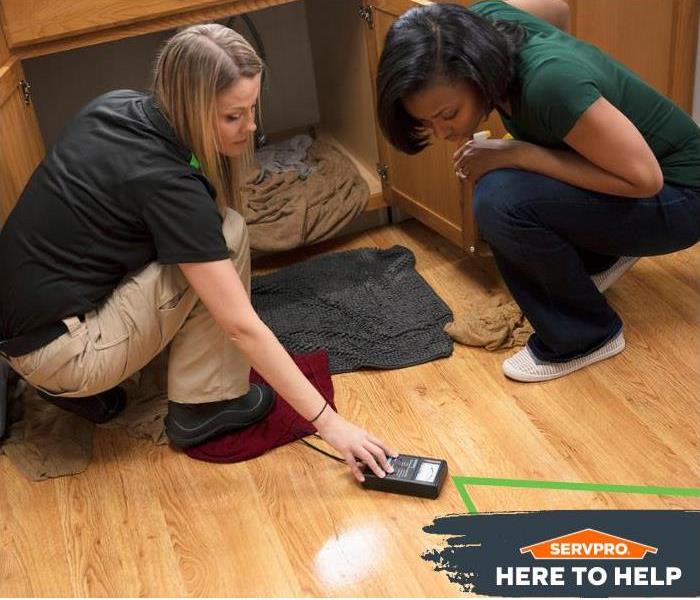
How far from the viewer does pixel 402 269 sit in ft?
6.81

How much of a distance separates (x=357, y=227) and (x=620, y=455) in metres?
1.04

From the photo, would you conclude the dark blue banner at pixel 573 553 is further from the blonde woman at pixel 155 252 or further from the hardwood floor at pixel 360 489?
the blonde woman at pixel 155 252

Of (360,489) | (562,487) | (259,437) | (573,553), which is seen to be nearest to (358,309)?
(259,437)

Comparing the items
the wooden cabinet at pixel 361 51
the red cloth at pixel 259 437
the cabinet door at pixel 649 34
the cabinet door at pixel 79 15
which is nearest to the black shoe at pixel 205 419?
the red cloth at pixel 259 437

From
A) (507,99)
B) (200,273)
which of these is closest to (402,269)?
(507,99)

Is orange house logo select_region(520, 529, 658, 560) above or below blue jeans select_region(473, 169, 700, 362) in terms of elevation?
below

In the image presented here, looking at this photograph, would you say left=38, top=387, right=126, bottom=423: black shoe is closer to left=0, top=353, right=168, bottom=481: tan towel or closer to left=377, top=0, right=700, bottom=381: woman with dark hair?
left=0, top=353, right=168, bottom=481: tan towel

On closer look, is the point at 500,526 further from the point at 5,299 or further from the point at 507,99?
the point at 5,299

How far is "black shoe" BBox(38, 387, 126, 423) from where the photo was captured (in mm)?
1616

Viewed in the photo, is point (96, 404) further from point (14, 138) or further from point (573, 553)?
point (573, 553)

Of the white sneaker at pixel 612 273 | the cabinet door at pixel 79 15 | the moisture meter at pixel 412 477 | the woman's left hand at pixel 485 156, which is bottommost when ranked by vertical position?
the moisture meter at pixel 412 477

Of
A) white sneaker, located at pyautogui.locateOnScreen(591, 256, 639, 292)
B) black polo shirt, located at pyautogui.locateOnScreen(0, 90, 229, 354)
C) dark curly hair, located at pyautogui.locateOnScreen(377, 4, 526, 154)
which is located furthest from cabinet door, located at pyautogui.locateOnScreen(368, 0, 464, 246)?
black polo shirt, located at pyautogui.locateOnScreen(0, 90, 229, 354)

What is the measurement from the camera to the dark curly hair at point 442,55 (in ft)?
4.41

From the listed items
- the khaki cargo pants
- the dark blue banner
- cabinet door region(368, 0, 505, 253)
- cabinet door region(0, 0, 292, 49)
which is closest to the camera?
the dark blue banner
